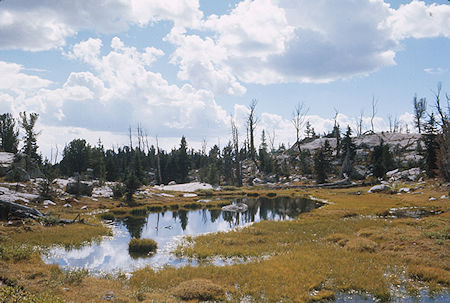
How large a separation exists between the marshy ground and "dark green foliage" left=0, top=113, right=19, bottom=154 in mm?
69122

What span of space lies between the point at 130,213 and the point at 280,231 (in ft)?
78.8

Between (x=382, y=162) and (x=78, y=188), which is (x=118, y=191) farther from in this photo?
(x=382, y=162)

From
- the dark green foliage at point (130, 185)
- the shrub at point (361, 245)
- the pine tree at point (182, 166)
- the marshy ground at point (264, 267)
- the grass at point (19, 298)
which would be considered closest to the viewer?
the grass at point (19, 298)

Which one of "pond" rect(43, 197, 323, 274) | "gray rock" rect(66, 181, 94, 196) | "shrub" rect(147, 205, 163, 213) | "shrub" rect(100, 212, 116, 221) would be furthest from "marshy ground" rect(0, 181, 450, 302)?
"gray rock" rect(66, 181, 94, 196)

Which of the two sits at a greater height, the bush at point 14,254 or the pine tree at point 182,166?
the pine tree at point 182,166

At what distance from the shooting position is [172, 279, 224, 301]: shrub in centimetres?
1370

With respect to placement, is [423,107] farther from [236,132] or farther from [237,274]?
[237,274]

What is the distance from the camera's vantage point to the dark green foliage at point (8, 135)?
269 ft

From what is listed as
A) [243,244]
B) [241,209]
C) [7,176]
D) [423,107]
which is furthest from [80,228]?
[423,107]

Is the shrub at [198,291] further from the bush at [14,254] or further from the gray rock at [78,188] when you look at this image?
the gray rock at [78,188]

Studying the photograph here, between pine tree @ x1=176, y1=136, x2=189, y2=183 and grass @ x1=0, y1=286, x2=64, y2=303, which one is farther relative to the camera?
pine tree @ x1=176, y1=136, x2=189, y2=183

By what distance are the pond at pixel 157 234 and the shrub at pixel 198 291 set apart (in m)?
4.95

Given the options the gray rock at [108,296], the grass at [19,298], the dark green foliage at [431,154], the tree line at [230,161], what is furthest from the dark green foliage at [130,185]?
the dark green foliage at [431,154]

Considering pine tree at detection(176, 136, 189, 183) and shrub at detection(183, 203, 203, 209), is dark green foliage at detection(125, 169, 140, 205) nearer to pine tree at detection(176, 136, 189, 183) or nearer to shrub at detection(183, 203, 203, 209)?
shrub at detection(183, 203, 203, 209)
